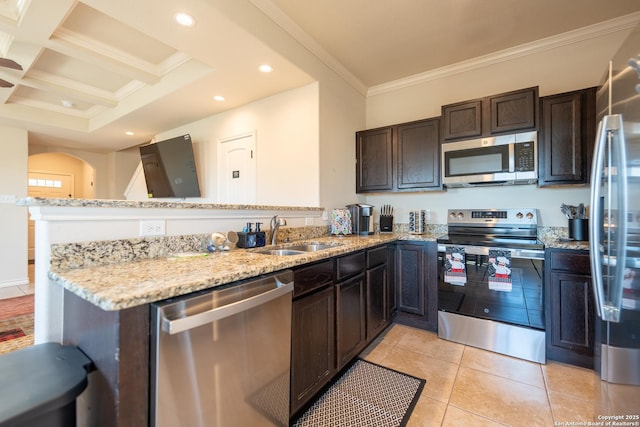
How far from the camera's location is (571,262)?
1.97m

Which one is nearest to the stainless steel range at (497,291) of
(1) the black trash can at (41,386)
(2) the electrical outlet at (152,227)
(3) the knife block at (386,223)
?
(3) the knife block at (386,223)

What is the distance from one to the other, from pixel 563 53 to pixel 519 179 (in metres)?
1.37

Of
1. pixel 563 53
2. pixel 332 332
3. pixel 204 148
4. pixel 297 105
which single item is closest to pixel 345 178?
pixel 297 105

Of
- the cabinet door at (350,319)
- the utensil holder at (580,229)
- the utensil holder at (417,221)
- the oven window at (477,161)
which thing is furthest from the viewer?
→ the utensil holder at (417,221)

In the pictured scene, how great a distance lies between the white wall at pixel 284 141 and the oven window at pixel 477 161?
4.41 feet

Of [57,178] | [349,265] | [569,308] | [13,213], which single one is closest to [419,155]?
[349,265]

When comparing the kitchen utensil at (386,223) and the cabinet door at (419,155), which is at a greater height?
the cabinet door at (419,155)

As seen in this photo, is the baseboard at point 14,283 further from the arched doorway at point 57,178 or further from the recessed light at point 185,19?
the recessed light at point 185,19

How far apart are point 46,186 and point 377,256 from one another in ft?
27.4

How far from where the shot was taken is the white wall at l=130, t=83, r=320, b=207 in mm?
2803

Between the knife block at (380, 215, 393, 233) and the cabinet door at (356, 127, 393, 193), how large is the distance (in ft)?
1.06

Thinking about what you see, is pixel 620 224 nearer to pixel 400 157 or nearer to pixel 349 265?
pixel 349 265

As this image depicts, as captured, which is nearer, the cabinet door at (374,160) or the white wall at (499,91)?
the white wall at (499,91)

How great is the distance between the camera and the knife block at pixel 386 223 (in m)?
3.09
